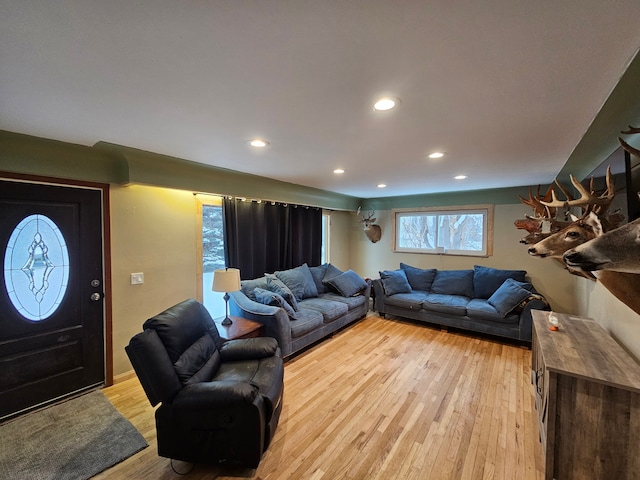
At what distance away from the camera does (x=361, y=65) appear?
1.19 m

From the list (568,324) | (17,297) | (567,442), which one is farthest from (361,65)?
(17,297)

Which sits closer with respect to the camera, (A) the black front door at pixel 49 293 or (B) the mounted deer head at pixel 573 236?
(B) the mounted deer head at pixel 573 236

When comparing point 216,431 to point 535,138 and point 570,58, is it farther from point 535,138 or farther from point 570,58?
point 535,138

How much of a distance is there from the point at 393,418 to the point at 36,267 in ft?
11.0

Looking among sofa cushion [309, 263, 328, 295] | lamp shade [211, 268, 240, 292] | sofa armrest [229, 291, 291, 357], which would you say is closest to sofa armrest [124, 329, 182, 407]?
lamp shade [211, 268, 240, 292]

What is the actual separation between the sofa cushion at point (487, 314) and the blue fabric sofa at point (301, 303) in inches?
64.9

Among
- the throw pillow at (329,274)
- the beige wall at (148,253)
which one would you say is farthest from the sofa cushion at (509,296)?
the beige wall at (148,253)

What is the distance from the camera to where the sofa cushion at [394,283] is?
15.7ft

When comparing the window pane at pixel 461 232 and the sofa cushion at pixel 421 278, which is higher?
the window pane at pixel 461 232

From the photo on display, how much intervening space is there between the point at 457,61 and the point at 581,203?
1.28 m

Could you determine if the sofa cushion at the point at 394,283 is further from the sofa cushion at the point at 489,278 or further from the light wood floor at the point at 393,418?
the light wood floor at the point at 393,418

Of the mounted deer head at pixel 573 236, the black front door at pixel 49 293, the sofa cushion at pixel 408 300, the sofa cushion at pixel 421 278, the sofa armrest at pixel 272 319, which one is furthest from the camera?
the sofa cushion at pixel 421 278

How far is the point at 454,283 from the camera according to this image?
4707 millimetres

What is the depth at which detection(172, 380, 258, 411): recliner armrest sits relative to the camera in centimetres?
163
